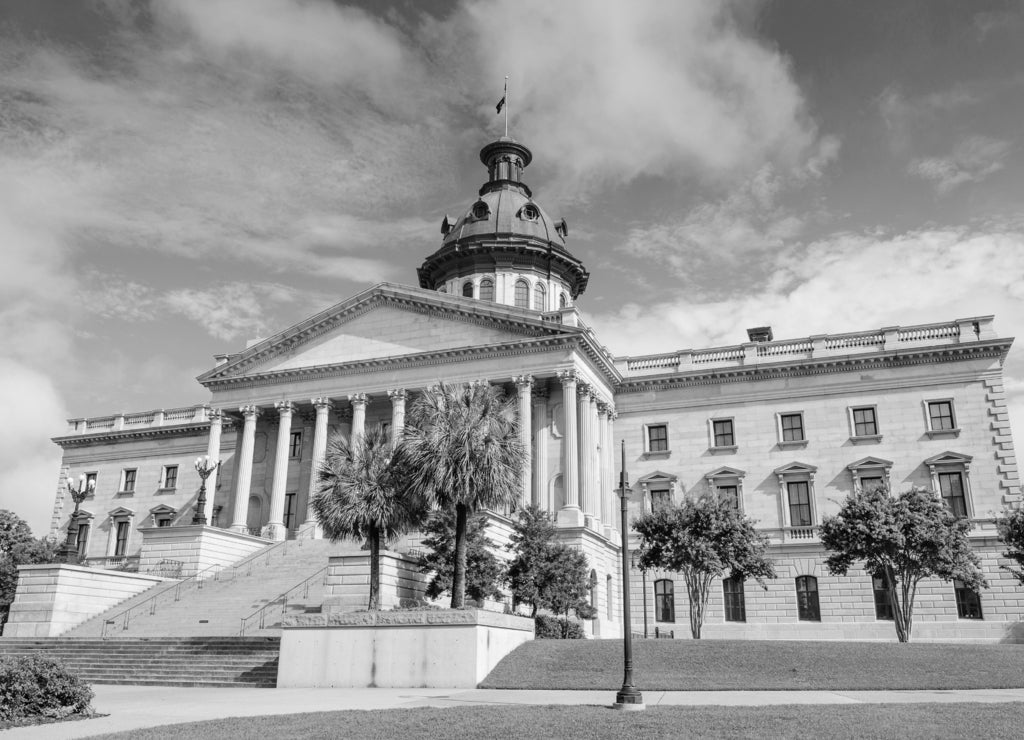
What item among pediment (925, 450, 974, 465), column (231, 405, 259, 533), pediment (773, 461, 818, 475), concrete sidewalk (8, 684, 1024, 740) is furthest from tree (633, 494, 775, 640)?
column (231, 405, 259, 533)

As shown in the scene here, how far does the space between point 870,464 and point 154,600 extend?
34503 millimetres

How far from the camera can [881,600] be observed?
4362cm

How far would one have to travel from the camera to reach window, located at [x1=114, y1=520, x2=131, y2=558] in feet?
200

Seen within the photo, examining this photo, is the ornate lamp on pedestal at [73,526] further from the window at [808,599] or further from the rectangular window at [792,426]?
the rectangular window at [792,426]

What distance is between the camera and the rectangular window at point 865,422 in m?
46.6

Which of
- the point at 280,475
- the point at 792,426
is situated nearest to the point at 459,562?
the point at 280,475

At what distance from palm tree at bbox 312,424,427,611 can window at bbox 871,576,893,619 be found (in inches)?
1033

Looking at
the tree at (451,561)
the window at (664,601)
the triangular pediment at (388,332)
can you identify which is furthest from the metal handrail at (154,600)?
the window at (664,601)

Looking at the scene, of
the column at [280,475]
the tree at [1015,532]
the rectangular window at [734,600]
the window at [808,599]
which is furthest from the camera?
the column at [280,475]

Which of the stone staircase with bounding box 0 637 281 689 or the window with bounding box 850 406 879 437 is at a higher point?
the window with bounding box 850 406 879 437

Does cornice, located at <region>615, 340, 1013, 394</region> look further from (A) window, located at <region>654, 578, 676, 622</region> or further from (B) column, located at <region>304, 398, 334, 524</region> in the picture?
(B) column, located at <region>304, 398, 334, 524</region>

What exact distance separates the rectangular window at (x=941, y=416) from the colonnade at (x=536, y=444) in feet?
54.1

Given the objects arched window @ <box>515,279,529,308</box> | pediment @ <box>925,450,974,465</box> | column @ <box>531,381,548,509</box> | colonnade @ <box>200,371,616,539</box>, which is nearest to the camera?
colonnade @ <box>200,371,616,539</box>

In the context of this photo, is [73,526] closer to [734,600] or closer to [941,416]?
Result: [734,600]
